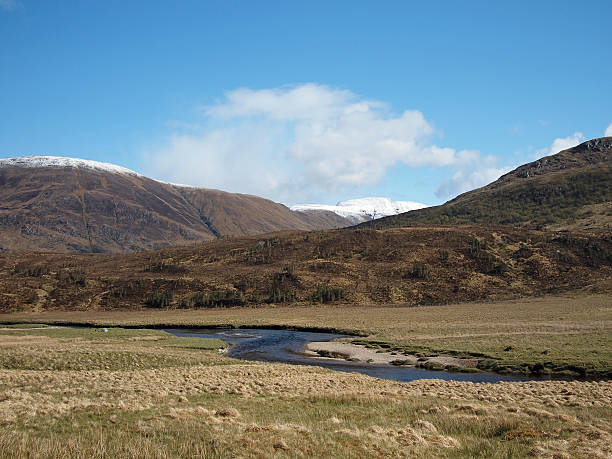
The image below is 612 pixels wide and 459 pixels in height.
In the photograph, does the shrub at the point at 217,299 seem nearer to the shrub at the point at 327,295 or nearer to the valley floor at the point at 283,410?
the shrub at the point at 327,295

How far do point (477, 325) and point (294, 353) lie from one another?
2805 centimetres

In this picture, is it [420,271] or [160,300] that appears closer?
[160,300]

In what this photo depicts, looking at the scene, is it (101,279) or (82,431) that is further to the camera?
(101,279)

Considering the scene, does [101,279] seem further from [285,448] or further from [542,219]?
A: [542,219]

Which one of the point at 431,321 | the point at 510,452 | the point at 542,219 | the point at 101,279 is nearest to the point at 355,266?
the point at 431,321

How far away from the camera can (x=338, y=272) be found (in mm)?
128375

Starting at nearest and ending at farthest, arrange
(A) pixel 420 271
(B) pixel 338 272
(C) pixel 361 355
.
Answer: (C) pixel 361 355 < (A) pixel 420 271 < (B) pixel 338 272

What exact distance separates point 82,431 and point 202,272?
12815 centimetres

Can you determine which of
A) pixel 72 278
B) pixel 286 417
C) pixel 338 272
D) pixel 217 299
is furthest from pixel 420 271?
pixel 286 417

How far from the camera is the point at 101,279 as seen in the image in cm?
12400

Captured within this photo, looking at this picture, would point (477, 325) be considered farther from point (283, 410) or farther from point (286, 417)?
point (286, 417)

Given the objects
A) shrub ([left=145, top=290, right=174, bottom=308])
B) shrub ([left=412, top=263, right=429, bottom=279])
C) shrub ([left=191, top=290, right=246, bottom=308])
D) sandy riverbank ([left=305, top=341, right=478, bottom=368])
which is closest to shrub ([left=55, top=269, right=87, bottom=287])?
shrub ([left=145, top=290, right=174, bottom=308])

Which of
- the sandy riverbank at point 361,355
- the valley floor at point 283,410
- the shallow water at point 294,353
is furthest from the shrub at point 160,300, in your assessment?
the valley floor at point 283,410

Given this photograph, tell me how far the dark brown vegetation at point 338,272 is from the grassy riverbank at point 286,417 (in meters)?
85.6
